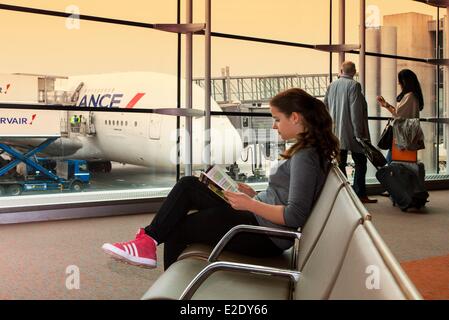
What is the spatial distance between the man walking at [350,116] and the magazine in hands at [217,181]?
4.28m

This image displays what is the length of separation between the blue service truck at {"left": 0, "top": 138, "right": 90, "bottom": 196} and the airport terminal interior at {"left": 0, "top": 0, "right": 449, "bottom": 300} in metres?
0.02

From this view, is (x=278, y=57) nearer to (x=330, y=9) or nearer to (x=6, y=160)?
(x=330, y=9)

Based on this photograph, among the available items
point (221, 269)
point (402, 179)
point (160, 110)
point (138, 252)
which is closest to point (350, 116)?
point (402, 179)

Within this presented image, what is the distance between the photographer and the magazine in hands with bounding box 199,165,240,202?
2318mm

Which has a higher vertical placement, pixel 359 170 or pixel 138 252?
pixel 359 170

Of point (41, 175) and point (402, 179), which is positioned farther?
point (41, 175)

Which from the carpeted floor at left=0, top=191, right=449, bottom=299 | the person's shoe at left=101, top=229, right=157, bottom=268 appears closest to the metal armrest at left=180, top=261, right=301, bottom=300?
the person's shoe at left=101, top=229, right=157, bottom=268

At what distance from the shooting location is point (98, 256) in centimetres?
392

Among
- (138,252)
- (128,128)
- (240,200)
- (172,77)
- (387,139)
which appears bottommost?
(138,252)

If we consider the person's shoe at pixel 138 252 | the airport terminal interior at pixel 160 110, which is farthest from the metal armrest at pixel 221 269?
the person's shoe at pixel 138 252

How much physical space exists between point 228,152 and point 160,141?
1.24 m

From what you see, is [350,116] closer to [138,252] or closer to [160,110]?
[160,110]

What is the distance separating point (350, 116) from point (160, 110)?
91.0 inches

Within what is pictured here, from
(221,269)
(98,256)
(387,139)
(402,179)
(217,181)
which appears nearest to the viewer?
(221,269)
